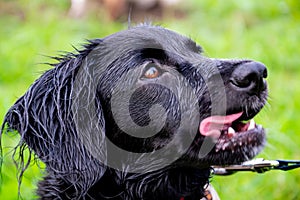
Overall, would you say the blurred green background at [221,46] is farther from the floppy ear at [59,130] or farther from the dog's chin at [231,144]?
the dog's chin at [231,144]

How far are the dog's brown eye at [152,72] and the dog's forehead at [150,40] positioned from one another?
120mm

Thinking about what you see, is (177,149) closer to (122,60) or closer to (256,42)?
(122,60)

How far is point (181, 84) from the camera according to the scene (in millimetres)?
3025

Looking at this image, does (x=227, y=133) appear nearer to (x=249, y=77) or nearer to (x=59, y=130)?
(x=249, y=77)

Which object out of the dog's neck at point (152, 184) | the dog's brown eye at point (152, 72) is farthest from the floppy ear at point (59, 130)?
the dog's brown eye at point (152, 72)

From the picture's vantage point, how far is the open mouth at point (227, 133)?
288 cm

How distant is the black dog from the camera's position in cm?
289

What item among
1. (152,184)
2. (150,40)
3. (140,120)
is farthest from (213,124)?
(150,40)

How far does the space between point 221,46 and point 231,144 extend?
4.03m

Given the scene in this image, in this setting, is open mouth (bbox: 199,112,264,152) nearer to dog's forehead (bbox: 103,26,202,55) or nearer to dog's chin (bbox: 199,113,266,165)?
dog's chin (bbox: 199,113,266,165)

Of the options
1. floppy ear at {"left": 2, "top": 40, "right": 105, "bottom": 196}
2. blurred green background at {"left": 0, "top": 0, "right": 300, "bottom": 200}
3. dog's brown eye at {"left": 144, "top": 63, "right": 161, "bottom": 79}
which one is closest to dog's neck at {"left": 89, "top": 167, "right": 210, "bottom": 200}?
floppy ear at {"left": 2, "top": 40, "right": 105, "bottom": 196}

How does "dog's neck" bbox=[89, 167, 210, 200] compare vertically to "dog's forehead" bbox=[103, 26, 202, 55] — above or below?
below

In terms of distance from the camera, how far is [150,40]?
10.2ft

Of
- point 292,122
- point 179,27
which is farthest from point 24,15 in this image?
point 292,122
